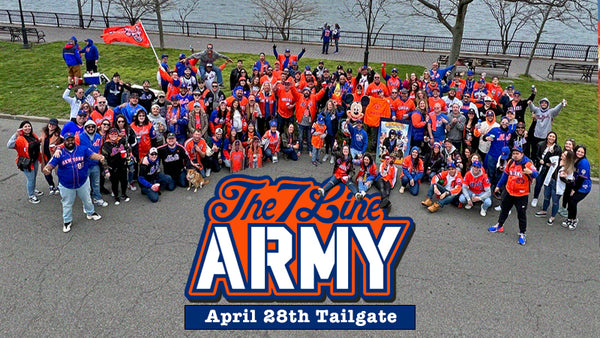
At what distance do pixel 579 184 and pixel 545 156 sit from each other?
0.99 m

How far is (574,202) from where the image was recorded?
27.7 feet

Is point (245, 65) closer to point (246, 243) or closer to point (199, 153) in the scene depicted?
point (199, 153)

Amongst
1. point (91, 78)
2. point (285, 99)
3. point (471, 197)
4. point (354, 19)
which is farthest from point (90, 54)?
point (354, 19)

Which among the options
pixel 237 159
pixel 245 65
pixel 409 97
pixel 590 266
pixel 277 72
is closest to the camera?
pixel 590 266

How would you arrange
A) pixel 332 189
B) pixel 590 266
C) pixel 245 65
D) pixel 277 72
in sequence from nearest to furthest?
pixel 590 266
pixel 332 189
pixel 277 72
pixel 245 65

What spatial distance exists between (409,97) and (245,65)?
410 inches

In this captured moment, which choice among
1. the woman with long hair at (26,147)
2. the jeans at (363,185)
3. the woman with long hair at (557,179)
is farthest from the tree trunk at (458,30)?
the woman with long hair at (26,147)

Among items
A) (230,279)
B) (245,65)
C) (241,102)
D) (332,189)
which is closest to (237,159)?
(241,102)

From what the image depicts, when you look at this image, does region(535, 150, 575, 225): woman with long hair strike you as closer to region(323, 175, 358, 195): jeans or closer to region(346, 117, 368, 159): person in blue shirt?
region(323, 175, 358, 195): jeans

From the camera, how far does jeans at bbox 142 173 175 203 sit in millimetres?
9023

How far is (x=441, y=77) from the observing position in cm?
1342

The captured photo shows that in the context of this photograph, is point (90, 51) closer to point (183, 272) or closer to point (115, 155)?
point (115, 155)

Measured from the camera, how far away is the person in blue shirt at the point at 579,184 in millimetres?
8273

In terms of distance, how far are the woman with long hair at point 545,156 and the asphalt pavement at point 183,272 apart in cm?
85
